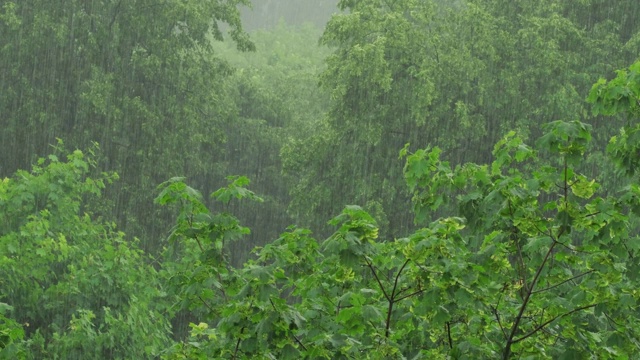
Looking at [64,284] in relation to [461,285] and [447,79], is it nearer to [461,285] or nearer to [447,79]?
[461,285]

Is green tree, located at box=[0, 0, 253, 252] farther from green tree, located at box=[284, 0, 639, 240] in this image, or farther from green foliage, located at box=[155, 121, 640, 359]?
green foliage, located at box=[155, 121, 640, 359]

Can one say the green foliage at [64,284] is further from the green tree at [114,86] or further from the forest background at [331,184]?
the green tree at [114,86]

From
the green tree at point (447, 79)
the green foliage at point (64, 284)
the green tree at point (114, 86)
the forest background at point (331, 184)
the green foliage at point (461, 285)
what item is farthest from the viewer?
the green tree at point (114, 86)

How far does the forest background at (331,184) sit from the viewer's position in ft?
18.0

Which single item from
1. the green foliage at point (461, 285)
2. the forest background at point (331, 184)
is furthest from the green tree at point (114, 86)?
the green foliage at point (461, 285)

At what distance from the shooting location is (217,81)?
22328mm

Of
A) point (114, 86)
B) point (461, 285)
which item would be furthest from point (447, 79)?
point (461, 285)

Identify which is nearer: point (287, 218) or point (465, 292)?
point (465, 292)

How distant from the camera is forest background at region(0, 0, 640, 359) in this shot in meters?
5.48

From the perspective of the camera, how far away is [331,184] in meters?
19.4

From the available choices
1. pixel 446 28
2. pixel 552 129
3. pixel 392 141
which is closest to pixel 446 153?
pixel 392 141

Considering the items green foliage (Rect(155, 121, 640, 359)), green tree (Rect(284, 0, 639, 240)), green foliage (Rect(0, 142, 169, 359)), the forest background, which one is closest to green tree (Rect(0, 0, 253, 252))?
the forest background

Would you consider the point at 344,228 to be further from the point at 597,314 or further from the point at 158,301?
the point at 158,301

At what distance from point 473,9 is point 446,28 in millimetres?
767
